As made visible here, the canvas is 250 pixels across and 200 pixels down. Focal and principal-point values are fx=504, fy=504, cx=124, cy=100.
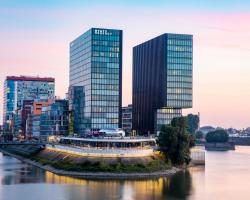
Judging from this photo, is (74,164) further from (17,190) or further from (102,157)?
(17,190)

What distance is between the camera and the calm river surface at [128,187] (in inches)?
4316

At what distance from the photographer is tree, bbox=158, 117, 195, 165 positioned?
527 feet

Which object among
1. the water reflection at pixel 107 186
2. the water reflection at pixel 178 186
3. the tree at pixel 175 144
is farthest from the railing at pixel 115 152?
the water reflection at pixel 178 186

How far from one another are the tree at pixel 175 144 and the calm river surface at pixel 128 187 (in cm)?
789

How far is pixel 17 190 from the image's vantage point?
117m

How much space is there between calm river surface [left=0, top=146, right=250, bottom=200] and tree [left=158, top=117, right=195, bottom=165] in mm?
7886

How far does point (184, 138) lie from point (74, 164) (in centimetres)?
3604

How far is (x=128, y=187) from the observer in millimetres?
122438

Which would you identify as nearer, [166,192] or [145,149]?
[166,192]

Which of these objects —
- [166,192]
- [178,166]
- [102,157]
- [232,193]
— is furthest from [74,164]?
[232,193]

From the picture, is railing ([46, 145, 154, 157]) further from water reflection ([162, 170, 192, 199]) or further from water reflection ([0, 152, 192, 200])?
water reflection ([162, 170, 192, 199])

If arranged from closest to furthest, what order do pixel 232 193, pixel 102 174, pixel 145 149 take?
pixel 232 193 < pixel 102 174 < pixel 145 149

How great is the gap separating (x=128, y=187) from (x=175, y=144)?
41.5m

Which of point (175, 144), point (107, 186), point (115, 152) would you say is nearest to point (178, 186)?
point (107, 186)
